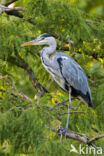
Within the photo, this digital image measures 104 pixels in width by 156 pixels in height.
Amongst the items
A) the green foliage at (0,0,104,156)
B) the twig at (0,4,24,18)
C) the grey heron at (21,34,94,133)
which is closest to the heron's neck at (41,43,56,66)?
the grey heron at (21,34,94,133)

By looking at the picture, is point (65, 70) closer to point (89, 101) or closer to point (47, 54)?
point (47, 54)

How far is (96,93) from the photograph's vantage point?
4.58m

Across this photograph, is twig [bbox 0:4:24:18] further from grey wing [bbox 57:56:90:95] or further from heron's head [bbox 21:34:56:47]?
grey wing [bbox 57:56:90:95]

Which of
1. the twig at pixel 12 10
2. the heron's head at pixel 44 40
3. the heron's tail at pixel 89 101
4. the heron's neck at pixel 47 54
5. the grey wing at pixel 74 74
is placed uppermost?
the twig at pixel 12 10

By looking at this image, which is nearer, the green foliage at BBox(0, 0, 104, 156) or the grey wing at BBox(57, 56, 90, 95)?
the green foliage at BBox(0, 0, 104, 156)

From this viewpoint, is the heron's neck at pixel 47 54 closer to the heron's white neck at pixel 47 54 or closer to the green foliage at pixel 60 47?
the heron's white neck at pixel 47 54

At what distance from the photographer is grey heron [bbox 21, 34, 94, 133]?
15.3ft

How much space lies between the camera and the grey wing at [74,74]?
4633mm

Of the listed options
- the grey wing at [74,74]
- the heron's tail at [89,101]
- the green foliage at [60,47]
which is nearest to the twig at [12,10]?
the green foliage at [60,47]

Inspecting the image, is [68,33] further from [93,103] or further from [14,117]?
[14,117]

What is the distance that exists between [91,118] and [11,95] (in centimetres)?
106

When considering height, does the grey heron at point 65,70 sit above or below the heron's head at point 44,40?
below

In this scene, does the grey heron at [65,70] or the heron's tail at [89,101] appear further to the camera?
the grey heron at [65,70]

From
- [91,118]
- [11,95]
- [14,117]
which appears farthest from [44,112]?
[91,118]
